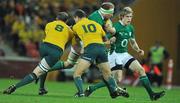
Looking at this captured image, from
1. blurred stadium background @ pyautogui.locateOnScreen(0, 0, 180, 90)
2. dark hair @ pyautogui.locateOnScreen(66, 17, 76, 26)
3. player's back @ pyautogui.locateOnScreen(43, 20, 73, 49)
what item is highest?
dark hair @ pyautogui.locateOnScreen(66, 17, 76, 26)

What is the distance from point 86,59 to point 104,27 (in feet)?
3.68

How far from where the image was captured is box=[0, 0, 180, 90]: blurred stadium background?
35.9m

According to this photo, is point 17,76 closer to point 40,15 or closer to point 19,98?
point 40,15

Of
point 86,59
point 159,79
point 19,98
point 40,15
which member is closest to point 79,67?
point 86,59

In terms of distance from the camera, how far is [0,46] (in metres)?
36.5

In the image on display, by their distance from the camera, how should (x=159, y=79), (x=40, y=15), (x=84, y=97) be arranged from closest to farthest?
(x=84, y=97), (x=159, y=79), (x=40, y=15)

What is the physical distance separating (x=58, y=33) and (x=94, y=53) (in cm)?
145

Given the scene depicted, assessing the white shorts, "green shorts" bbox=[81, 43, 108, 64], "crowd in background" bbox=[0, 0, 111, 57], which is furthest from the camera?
"crowd in background" bbox=[0, 0, 111, 57]

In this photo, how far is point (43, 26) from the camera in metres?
36.9

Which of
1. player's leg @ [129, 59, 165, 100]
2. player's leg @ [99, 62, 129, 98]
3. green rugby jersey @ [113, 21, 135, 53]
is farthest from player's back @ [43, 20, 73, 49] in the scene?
player's leg @ [129, 59, 165, 100]

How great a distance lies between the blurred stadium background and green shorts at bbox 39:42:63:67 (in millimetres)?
13573

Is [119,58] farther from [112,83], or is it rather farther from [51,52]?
[51,52]

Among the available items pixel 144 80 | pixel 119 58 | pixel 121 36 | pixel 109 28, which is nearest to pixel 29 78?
pixel 109 28

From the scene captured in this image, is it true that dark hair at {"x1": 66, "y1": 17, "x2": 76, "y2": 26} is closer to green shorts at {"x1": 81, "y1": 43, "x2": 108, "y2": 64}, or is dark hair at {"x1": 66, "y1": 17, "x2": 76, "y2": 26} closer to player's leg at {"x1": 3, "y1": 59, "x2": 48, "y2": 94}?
player's leg at {"x1": 3, "y1": 59, "x2": 48, "y2": 94}
